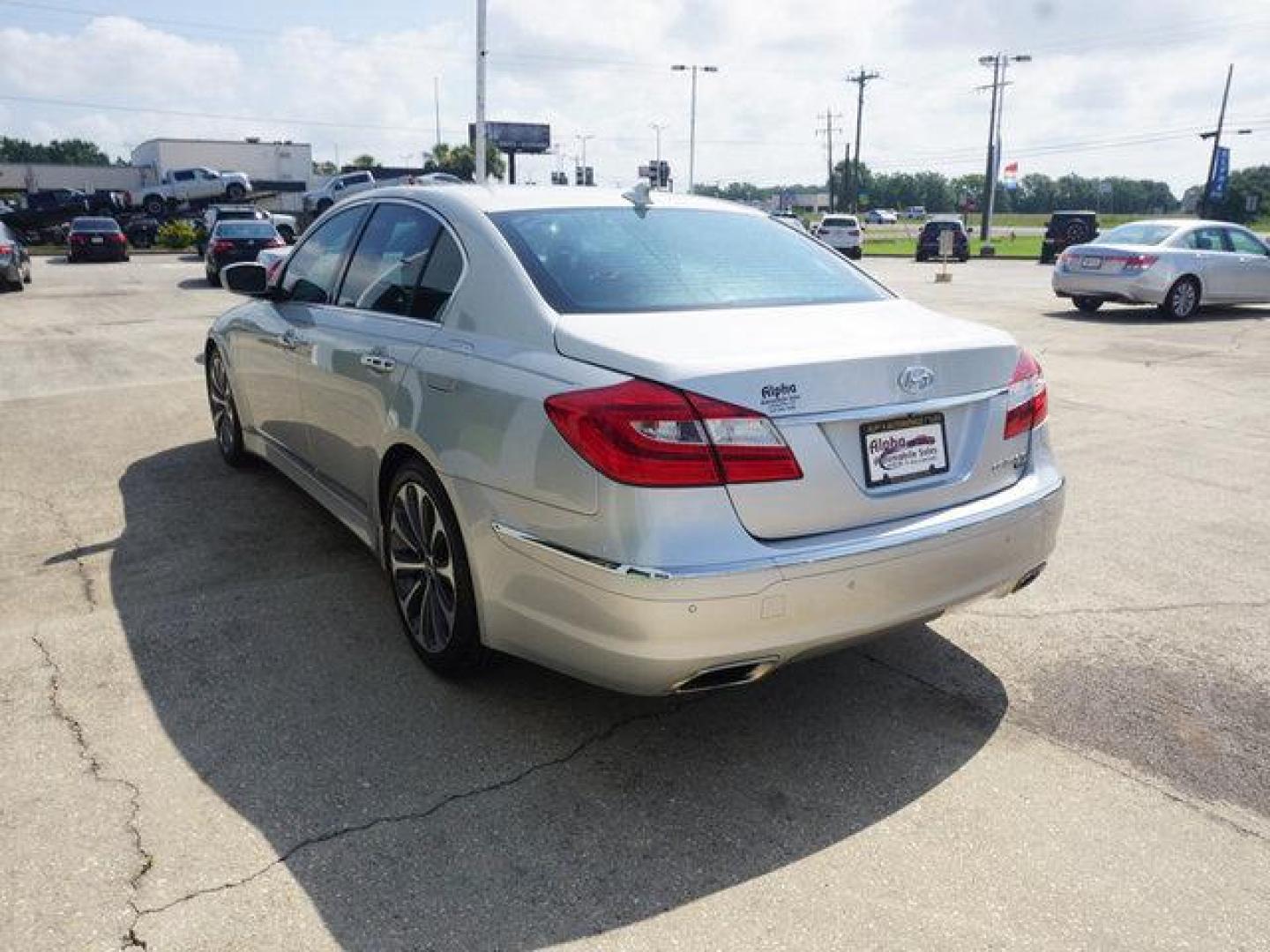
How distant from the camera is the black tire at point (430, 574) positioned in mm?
3211

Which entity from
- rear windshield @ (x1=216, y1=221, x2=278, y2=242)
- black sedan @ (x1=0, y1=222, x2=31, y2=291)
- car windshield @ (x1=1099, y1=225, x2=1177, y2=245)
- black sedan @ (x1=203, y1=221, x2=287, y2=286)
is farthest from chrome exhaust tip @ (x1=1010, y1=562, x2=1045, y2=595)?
black sedan @ (x1=0, y1=222, x2=31, y2=291)

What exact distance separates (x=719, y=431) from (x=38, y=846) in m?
2.08

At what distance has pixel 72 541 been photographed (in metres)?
4.95

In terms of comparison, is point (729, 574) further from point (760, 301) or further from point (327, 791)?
point (327, 791)

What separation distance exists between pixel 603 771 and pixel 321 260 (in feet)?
9.57

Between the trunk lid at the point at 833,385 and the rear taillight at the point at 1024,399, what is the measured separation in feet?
0.17

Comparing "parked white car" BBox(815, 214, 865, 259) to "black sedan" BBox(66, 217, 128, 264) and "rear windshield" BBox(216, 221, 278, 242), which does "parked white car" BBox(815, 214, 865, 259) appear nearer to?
"rear windshield" BBox(216, 221, 278, 242)

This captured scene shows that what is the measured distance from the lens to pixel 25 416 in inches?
309

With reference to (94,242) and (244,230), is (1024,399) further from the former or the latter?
(94,242)

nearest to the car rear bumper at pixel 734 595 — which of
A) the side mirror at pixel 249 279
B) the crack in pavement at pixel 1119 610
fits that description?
the crack in pavement at pixel 1119 610

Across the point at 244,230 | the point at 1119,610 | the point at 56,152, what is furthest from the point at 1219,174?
the point at 56,152

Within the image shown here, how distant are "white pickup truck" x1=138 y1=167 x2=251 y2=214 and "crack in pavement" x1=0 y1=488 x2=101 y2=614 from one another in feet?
172

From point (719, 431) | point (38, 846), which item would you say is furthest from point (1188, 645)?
point (38, 846)

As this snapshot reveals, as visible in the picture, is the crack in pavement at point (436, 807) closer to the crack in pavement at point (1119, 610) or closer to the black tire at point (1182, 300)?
the crack in pavement at point (1119, 610)
